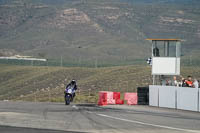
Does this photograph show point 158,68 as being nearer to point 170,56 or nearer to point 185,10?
point 170,56

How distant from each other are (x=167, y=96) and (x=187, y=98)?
2203 millimetres

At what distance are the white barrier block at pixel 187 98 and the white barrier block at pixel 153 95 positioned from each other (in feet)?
8.16

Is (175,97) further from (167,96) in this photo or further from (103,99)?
(103,99)

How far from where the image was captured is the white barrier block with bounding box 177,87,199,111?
2555 cm

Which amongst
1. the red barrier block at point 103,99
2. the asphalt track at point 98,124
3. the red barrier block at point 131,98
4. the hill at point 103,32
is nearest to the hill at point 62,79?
the red barrier block at point 131,98

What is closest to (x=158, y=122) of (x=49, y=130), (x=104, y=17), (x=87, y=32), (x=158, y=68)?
(x=49, y=130)

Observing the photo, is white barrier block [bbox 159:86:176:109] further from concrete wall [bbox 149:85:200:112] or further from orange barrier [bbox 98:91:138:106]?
orange barrier [bbox 98:91:138:106]

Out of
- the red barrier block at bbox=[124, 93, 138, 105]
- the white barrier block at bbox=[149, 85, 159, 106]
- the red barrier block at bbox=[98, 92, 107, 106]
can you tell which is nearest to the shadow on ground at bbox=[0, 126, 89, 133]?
the white barrier block at bbox=[149, 85, 159, 106]

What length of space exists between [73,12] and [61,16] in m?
4.53

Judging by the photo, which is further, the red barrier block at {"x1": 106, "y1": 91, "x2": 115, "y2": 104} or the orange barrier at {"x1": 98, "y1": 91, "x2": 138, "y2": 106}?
the red barrier block at {"x1": 106, "y1": 91, "x2": 115, "y2": 104}

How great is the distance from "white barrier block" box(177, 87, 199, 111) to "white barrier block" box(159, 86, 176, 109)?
50cm

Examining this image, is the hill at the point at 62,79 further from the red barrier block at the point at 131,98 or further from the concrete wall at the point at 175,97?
the concrete wall at the point at 175,97

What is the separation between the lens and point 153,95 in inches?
1183

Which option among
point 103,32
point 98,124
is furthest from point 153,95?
point 103,32
